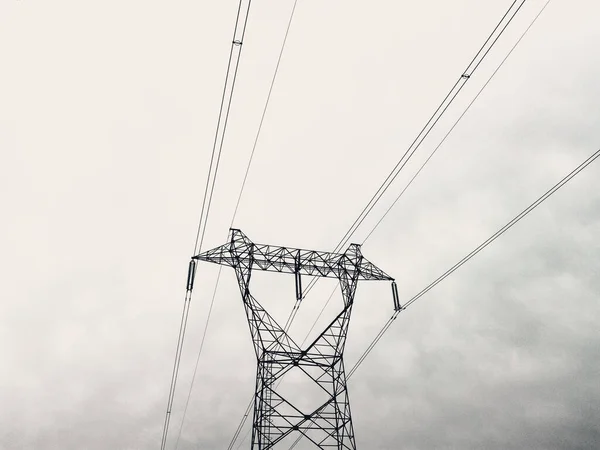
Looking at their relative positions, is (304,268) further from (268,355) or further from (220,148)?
(220,148)

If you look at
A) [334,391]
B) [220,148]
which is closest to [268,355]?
[334,391]

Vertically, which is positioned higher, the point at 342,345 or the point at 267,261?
the point at 267,261

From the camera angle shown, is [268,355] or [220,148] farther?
[268,355]

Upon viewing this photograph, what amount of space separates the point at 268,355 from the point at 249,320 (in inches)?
70.1

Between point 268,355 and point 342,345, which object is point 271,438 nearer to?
point 268,355

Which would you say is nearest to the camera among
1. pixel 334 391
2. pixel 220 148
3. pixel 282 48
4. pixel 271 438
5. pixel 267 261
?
pixel 282 48

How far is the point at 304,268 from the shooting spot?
19719mm

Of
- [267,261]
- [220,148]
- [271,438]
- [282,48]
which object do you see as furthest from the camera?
[267,261]

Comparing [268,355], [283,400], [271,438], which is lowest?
[271,438]

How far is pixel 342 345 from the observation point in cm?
1902

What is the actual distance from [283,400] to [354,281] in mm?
6186

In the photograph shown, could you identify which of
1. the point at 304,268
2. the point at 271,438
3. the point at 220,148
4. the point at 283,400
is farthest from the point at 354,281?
the point at 220,148

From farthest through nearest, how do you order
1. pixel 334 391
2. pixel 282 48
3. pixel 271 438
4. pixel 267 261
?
pixel 267 261
pixel 334 391
pixel 271 438
pixel 282 48

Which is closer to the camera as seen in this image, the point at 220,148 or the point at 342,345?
the point at 220,148
